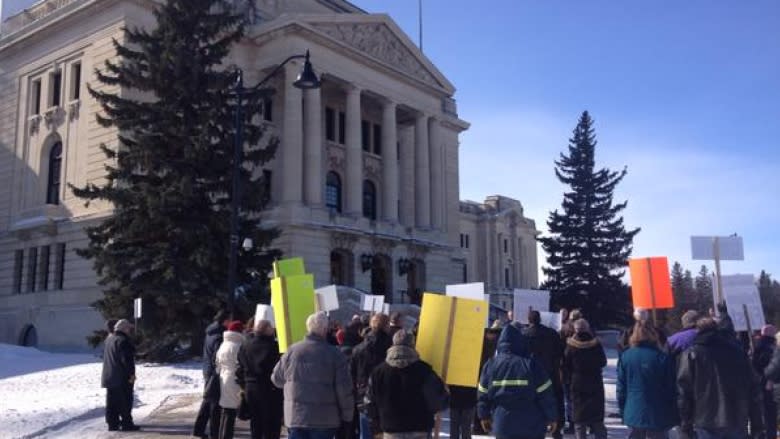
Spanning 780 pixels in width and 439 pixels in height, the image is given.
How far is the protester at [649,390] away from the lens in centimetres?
741

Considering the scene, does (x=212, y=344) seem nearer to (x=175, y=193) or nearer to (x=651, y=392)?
(x=651, y=392)

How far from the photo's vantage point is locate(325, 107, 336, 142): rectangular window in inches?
1773

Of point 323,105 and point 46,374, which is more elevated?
point 323,105

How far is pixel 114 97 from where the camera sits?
76.8 feet

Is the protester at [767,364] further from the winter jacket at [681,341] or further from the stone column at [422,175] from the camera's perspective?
the stone column at [422,175]

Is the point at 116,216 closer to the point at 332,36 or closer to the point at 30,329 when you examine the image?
the point at 30,329

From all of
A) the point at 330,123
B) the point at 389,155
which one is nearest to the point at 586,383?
the point at 330,123

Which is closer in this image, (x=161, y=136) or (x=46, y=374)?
(x=46, y=374)

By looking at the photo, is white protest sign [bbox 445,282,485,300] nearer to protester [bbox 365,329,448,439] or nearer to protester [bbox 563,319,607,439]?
protester [bbox 563,319,607,439]

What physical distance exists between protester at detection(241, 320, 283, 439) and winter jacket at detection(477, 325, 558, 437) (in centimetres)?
265

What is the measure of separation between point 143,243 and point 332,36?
22.0m

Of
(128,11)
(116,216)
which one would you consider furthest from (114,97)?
(128,11)

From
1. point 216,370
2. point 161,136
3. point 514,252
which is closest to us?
point 216,370

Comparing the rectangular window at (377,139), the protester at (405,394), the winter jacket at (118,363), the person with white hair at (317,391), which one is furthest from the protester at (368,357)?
the rectangular window at (377,139)
